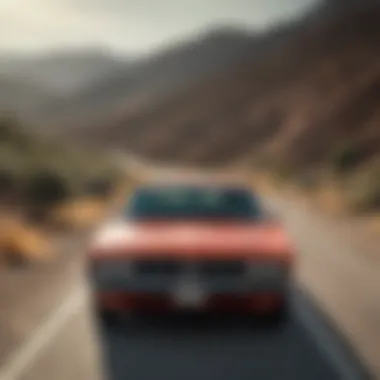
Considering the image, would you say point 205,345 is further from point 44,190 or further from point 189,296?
point 44,190

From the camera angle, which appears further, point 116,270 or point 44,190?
point 44,190

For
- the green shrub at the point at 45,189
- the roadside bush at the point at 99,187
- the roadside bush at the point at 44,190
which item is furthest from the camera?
the roadside bush at the point at 99,187

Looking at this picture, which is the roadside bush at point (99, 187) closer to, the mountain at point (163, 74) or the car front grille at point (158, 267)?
the car front grille at point (158, 267)

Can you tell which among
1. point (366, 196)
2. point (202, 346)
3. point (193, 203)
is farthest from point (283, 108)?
point (202, 346)

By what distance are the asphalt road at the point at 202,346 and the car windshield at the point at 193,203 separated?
3.81ft

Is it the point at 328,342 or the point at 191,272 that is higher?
the point at 191,272

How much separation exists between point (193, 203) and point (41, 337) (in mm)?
2569

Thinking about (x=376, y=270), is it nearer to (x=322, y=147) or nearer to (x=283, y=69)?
(x=322, y=147)

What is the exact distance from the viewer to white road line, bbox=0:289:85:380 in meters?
8.02

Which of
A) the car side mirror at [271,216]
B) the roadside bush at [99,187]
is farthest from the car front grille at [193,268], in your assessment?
the roadside bush at [99,187]

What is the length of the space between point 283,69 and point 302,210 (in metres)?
92.3

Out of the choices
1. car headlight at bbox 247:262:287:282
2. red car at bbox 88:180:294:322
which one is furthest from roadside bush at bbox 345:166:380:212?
car headlight at bbox 247:262:287:282

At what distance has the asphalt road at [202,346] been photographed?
7914mm

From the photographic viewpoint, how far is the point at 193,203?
36.6 ft
